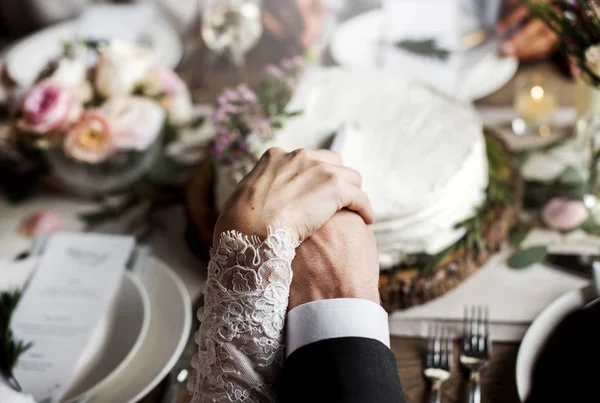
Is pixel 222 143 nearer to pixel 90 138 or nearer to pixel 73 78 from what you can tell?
pixel 90 138

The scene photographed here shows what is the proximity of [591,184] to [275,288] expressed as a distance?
2.78ft

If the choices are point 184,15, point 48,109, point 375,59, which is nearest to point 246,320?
point 48,109

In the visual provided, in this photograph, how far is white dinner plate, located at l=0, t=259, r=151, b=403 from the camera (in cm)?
98

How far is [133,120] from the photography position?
1316mm

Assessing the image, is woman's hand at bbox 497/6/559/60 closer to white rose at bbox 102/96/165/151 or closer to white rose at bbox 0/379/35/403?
white rose at bbox 102/96/165/151

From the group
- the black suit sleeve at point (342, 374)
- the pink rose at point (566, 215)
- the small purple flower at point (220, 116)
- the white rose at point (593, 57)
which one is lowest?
the pink rose at point (566, 215)

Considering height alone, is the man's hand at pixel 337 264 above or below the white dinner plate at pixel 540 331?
above

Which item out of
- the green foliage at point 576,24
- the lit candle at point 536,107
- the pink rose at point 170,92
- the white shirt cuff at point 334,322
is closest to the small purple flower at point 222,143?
the pink rose at point 170,92

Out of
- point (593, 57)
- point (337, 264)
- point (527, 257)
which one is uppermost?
point (593, 57)

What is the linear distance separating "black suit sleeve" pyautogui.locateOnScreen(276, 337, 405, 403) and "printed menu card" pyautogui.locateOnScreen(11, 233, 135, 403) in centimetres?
45

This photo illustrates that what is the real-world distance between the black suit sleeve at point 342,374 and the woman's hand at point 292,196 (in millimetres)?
170

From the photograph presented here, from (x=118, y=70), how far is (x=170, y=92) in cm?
14

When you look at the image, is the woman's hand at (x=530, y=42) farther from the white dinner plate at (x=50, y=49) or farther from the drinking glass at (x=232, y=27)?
the white dinner plate at (x=50, y=49)

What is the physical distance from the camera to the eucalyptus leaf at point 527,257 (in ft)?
3.85
